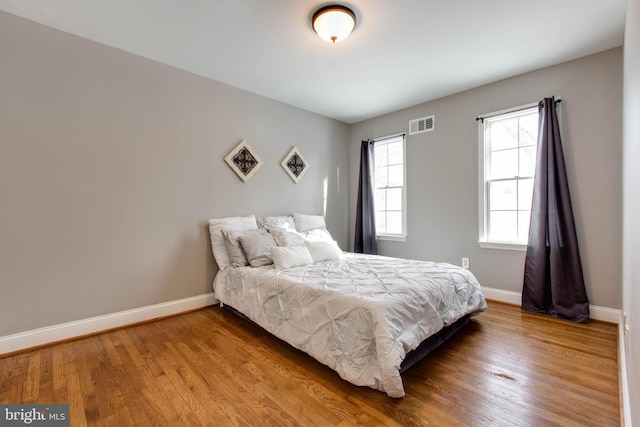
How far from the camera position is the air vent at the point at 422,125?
392cm

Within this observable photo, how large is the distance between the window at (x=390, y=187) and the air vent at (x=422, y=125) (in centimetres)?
18

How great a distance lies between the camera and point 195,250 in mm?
3217

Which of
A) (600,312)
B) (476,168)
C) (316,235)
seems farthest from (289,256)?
(600,312)

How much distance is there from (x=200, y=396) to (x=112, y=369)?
801 millimetres

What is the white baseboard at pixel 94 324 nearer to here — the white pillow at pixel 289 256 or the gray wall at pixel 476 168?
the white pillow at pixel 289 256

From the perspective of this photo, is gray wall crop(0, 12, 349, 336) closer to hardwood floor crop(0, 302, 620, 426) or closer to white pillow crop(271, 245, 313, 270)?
hardwood floor crop(0, 302, 620, 426)

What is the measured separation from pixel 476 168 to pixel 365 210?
66.5 inches

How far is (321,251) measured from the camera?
3.21m

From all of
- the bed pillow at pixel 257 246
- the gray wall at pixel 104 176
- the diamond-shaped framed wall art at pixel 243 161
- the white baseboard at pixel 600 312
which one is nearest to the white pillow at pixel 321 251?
the bed pillow at pixel 257 246

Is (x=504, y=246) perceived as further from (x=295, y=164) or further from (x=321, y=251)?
(x=295, y=164)

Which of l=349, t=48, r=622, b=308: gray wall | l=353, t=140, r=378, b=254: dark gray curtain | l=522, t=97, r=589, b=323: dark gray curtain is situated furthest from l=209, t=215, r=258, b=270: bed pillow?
l=522, t=97, r=589, b=323: dark gray curtain

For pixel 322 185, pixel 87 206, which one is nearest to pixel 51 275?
pixel 87 206

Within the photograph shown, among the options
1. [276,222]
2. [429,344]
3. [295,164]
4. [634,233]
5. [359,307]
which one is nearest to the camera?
[634,233]

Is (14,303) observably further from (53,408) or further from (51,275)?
(53,408)
